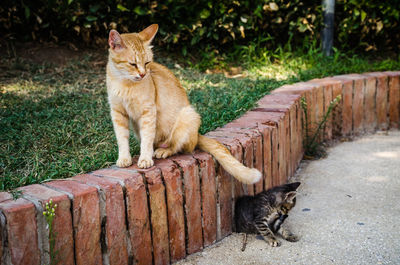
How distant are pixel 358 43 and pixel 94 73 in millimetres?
4291

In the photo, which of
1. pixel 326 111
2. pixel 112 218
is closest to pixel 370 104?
pixel 326 111

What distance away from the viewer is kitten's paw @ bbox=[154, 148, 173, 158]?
8.08 feet

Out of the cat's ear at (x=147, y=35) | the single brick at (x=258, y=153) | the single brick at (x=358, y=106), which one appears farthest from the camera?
the single brick at (x=358, y=106)

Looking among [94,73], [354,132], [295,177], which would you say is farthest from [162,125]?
[354,132]

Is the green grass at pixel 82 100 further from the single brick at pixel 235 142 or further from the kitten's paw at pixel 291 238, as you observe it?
the kitten's paw at pixel 291 238

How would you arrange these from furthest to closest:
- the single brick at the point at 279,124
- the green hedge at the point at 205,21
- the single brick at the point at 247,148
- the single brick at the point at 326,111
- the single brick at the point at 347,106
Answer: the green hedge at the point at 205,21 < the single brick at the point at 347,106 < the single brick at the point at 326,111 < the single brick at the point at 279,124 < the single brick at the point at 247,148

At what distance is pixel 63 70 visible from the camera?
498cm

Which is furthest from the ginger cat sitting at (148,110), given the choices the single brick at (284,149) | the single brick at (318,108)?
the single brick at (318,108)

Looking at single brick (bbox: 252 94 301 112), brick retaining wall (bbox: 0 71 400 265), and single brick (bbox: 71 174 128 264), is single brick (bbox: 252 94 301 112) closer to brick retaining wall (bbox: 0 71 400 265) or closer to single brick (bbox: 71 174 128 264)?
brick retaining wall (bbox: 0 71 400 265)

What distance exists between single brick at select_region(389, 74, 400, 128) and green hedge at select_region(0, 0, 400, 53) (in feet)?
4.71

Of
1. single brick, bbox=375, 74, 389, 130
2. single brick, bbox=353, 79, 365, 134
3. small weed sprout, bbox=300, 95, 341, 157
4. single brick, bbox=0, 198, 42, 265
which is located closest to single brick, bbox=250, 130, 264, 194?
small weed sprout, bbox=300, 95, 341, 157

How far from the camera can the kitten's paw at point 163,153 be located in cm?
246

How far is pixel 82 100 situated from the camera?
402cm

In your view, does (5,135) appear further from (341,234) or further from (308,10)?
(308,10)
